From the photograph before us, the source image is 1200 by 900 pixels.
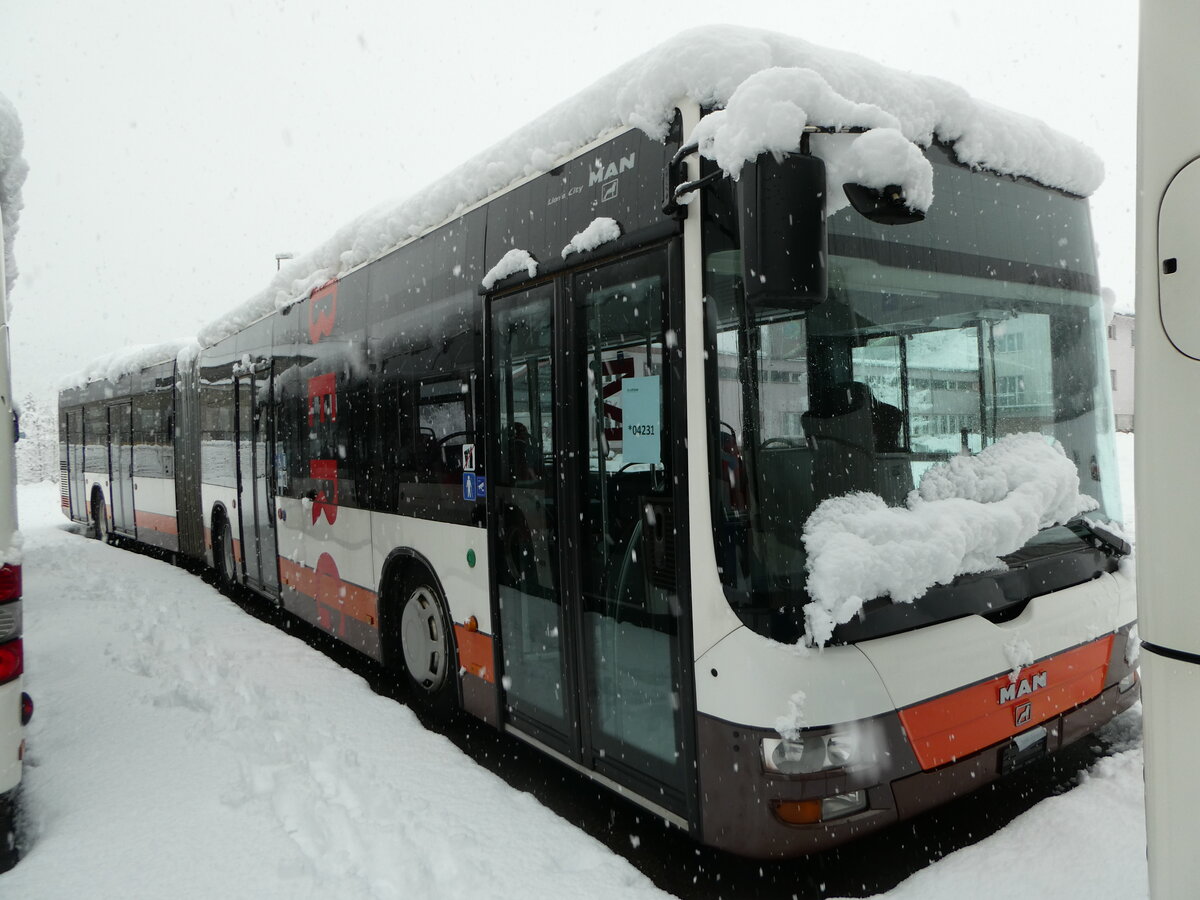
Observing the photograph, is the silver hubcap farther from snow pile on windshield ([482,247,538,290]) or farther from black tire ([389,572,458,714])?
snow pile on windshield ([482,247,538,290])

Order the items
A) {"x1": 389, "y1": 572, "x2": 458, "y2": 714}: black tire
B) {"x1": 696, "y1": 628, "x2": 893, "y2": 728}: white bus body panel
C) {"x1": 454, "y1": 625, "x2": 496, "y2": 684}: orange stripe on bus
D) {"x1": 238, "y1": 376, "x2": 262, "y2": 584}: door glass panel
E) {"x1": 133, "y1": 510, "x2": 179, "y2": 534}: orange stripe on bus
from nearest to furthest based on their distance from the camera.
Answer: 1. {"x1": 696, "y1": 628, "x2": 893, "y2": 728}: white bus body panel
2. {"x1": 454, "y1": 625, "x2": 496, "y2": 684}: orange stripe on bus
3. {"x1": 389, "y1": 572, "x2": 458, "y2": 714}: black tire
4. {"x1": 238, "y1": 376, "x2": 262, "y2": 584}: door glass panel
5. {"x1": 133, "y1": 510, "x2": 179, "y2": 534}: orange stripe on bus

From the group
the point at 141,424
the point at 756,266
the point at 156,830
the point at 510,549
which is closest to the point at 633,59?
the point at 756,266

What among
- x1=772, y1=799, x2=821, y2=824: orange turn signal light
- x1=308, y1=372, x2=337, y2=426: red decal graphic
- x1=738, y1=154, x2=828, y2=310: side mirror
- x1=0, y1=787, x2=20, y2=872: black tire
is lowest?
x1=0, y1=787, x2=20, y2=872: black tire

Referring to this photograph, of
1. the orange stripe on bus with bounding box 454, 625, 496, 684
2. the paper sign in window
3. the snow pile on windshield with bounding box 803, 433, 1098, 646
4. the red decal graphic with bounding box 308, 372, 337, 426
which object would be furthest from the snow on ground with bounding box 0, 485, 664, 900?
the red decal graphic with bounding box 308, 372, 337, 426

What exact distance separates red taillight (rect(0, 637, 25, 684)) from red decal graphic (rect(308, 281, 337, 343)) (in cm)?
Result: 345

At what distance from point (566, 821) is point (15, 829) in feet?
7.39

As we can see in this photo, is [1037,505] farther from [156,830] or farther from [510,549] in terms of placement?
[156,830]

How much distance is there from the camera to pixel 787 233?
2559 mm

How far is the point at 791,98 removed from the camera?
2686 millimetres

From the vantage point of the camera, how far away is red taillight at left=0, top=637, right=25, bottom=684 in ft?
10.7

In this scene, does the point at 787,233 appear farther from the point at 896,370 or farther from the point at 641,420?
the point at 641,420

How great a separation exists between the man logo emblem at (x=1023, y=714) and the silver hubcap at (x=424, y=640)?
10.0 ft

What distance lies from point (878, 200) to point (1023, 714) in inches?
79.6

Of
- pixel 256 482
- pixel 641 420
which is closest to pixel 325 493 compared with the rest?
pixel 256 482
